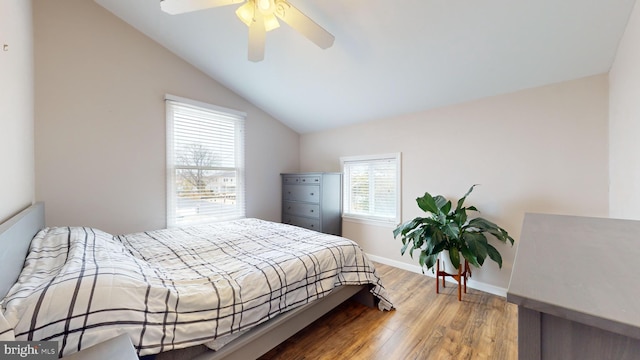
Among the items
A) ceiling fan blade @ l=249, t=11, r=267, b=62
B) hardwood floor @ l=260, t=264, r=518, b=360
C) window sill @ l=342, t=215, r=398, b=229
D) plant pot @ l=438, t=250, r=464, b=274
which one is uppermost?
ceiling fan blade @ l=249, t=11, r=267, b=62

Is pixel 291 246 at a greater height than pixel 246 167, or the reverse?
pixel 246 167

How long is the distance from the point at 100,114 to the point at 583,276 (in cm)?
354

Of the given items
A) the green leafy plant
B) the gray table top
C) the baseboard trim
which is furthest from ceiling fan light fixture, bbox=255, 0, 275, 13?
the baseboard trim

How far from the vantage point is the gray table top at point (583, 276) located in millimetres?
377

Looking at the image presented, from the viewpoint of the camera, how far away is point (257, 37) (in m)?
1.81

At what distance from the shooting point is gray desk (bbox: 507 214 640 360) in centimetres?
37

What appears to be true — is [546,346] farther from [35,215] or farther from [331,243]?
[35,215]

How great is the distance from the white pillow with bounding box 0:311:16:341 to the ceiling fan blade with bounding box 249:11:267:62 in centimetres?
194

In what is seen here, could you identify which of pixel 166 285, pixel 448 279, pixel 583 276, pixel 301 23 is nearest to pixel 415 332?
pixel 448 279

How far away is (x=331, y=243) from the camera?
2006 millimetres

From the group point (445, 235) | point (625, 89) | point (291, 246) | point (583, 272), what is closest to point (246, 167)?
point (291, 246)

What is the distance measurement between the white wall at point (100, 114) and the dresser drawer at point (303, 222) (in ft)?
5.98

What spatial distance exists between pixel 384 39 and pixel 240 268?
86.3 inches

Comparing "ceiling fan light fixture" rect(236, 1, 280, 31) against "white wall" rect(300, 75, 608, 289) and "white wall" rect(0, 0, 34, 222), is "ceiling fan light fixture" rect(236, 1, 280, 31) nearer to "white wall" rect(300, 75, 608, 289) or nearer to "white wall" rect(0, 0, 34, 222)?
"white wall" rect(0, 0, 34, 222)
